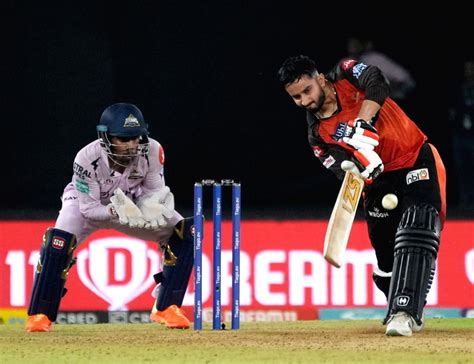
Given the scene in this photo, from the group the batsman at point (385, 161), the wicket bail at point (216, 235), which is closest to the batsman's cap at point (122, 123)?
the wicket bail at point (216, 235)

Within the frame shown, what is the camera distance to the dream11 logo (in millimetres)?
11133

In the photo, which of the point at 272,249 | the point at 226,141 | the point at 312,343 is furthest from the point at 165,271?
the point at 226,141

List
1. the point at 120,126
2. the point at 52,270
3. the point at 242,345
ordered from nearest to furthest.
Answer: the point at 242,345, the point at 120,126, the point at 52,270

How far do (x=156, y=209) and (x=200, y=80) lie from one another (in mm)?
3359

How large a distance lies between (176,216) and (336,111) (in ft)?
3.57

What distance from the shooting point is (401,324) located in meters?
7.96

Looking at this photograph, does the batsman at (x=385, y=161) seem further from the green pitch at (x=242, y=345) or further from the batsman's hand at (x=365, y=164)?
the green pitch at (x=242, y=345)

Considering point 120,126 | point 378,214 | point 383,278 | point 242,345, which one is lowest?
point 242,345

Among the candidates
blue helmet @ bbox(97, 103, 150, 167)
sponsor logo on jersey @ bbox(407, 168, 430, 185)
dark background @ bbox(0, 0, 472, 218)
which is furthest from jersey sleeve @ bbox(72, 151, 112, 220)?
dark background @ bbox(0, 0, 472, 218)

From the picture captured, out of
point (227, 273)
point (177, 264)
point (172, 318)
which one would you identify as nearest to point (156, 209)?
point (177, 264)

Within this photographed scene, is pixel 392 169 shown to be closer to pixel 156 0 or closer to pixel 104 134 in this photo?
pixel 104 134

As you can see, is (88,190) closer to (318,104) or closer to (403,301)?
(318,104)

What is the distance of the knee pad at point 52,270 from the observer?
8.59 meters

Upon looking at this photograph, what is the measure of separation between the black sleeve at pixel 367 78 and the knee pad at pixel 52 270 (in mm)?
1576
